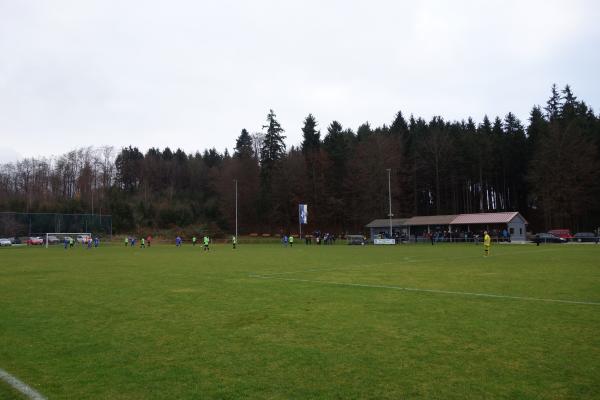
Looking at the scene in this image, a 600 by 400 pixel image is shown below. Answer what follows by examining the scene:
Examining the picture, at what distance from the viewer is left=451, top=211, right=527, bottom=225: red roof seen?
60319 mm

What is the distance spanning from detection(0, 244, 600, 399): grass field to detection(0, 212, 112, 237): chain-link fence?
64.4 m

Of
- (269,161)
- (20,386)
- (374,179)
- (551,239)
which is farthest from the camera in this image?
(269,161)

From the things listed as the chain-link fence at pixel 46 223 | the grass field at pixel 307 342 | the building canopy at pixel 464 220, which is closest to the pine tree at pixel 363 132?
the building canopy at pixel 464 220

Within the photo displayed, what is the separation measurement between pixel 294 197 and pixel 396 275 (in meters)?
71.8

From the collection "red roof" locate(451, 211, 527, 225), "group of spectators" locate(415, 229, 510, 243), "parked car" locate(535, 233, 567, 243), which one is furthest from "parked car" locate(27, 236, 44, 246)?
"parked car" locate(535, 233, 567, 243)

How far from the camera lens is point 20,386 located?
5.74m

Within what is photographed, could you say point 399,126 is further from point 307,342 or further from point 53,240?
point 307,342

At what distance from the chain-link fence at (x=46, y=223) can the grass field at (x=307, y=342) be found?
64.4 m

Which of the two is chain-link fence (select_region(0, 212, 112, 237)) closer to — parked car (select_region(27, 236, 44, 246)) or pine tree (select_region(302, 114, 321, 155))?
parked car (select_region(27, 236, 44, 246))

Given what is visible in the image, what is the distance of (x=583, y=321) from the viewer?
9.21 m

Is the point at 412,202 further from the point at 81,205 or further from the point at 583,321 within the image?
the point at 583,321

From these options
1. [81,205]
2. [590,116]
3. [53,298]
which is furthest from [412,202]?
[53,298]

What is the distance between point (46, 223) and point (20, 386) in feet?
250

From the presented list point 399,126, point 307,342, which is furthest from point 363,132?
point 307,342
